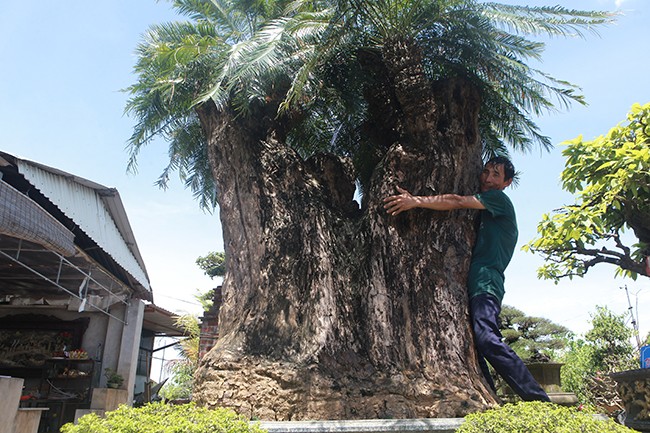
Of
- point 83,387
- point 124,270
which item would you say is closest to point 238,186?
point 124,270

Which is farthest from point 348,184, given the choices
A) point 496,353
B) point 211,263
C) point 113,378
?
point 211,263

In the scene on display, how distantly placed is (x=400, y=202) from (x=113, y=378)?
9839 millimetres

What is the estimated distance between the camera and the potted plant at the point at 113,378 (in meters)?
11.2

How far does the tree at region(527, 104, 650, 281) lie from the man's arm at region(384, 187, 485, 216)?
1564 millimetres

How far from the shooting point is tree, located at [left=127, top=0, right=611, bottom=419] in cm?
405

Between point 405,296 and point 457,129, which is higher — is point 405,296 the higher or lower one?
the lower one

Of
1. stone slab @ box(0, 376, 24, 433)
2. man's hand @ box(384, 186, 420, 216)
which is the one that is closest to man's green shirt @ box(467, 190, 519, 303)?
man's hand @ box(384, 186, 420, 216)

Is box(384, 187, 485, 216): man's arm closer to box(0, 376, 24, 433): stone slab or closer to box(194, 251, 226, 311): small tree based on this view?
box(0, 376, 24, 433): stone slab

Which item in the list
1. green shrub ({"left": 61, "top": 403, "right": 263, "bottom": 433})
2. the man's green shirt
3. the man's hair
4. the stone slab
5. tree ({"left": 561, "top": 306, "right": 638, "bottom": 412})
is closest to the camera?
green shrub ({"left": 61, "top": 403, "right": 263, "bottom": 433})

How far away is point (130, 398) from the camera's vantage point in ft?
39.1

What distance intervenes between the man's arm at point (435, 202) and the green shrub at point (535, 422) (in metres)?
2.03

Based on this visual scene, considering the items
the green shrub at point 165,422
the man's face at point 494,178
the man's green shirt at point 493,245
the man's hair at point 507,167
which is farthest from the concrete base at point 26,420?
the man's hair at point 507,167

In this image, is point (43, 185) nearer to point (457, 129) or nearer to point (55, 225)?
point (55, 225)

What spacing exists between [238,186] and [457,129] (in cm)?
253
